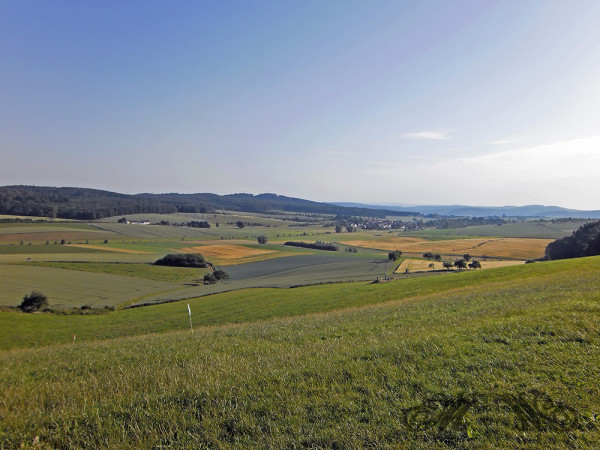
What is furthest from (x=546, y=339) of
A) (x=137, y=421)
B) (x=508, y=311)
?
(x=137, y=421)

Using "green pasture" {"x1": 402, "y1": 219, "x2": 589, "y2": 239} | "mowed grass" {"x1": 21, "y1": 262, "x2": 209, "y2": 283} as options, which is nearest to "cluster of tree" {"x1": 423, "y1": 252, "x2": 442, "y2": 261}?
"mowed grass" {"x1": 21, "y1": 262, "x2": 209, "y2": 283}

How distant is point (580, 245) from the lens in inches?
2697

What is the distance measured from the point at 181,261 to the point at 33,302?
38.2 m

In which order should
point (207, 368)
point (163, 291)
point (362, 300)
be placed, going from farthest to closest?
1. point (163, 291)
2. point (362, 300)
3. point (207, 368)

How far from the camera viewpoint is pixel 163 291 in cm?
5925

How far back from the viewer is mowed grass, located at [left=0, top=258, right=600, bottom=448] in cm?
553

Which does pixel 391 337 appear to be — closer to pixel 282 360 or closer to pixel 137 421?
pixel 282 360

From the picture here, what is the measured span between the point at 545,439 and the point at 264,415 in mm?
4384

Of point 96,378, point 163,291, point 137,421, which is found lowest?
point 163,291

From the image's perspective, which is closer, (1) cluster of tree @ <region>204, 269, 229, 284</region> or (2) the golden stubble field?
(1) cluster of tree @ <region>204, 269, 229, 284</region>

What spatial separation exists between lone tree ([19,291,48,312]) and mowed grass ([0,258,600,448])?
38.2 m

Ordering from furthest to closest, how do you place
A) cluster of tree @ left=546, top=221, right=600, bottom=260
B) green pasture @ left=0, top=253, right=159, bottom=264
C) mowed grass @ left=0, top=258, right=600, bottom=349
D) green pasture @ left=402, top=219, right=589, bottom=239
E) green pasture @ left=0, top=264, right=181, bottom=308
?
green pasture @ left=402, top=219, right=589, bottom=239, green pasture @ left=0, top=253, right=159, bottom=264, cluster of tree @ left=546, top=221, right=600, bottom=260, green pasture @ left=0, top=264, right=181, bottom=308, mowed grass @ left=0, top=258, right=600, bottom=349

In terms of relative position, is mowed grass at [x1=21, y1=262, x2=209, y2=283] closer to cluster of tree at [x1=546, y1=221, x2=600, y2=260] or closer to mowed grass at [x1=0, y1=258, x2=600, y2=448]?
mowed grass at [x1=0, y1=258, x2=600, y2=448]

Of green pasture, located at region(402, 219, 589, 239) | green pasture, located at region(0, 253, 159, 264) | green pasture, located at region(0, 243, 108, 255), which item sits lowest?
green pasture, located at region(0, 253, 159, 264)
